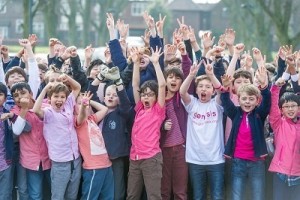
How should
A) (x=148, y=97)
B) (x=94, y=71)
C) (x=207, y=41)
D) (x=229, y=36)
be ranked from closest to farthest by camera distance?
(x=148, y=97) < (x=207, y=41) < (x=94, y=71) < (x=229, y=36)

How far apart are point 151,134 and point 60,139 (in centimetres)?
91

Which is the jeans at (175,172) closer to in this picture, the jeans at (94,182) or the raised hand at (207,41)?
the jeans at (94,182)

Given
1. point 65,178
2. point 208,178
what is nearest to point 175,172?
point 208,178

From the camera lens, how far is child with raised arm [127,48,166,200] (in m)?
5.62

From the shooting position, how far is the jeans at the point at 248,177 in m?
5.60

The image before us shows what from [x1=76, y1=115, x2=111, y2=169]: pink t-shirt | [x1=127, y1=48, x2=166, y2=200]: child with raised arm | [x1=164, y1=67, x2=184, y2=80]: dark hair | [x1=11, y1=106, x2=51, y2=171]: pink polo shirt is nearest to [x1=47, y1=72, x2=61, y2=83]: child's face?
[x1=11, y1=106, x2=51, y2=171]: pink polo shirt

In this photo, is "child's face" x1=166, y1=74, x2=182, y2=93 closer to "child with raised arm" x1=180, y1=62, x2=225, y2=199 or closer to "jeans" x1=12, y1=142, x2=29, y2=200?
"child with raised arm" x1=180, y1=62, x2=225, y2=199

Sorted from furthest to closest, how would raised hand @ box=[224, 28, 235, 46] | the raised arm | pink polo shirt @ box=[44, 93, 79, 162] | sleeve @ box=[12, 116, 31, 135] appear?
raised hand @ box=[224, 28, 235, 46] → the raised arm → pink polo shirt @ box=[44, 93, 79, 162] → sleeve @ box=[12, 116, 31, 135]

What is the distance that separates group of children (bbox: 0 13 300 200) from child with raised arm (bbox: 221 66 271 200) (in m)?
0.01

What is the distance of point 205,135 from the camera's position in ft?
18.9

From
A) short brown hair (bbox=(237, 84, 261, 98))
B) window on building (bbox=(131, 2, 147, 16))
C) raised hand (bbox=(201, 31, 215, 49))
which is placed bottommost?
short brown hair (bbox=(237, 84, 261, 98))

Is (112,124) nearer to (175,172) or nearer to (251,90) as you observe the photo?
(175,172)

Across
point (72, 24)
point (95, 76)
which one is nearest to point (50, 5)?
point (72, 24)

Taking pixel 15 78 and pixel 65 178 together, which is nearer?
pixel 65 178
